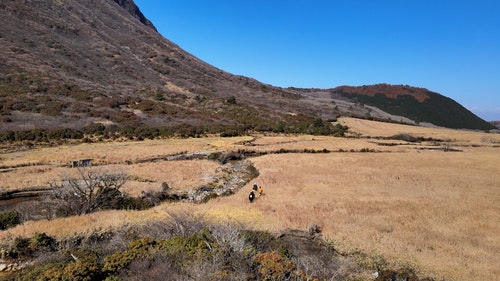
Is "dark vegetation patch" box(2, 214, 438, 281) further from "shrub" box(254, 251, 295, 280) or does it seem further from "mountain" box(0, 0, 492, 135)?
"mountain" box(0, 0, 492, 135)

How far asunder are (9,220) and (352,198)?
20813mm

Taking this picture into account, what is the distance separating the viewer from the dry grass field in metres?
15.8

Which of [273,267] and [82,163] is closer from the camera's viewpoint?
[273,267]

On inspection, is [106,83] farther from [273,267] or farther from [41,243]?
[273,267]

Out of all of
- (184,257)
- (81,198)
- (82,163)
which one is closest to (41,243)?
(81,198)

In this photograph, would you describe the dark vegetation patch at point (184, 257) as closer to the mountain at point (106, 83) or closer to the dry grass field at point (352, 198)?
the dry grass field at point (352, 198)

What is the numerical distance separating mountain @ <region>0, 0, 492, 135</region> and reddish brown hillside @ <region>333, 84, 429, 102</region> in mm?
25568

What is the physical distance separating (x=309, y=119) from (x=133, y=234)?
69714 millimetres

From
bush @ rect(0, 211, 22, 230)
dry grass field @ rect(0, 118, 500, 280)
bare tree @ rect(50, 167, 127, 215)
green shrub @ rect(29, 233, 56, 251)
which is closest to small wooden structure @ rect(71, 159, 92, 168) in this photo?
dry grass field @ rect(0, 118, 500, 280)

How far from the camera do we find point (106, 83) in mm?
88188

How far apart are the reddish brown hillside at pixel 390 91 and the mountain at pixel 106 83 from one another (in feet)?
83.9

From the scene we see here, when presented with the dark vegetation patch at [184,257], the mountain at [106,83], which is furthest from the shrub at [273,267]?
the mountain at [106,83]

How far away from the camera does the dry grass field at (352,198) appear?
51.7ft

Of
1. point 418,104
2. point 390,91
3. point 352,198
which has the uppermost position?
point 390,91
